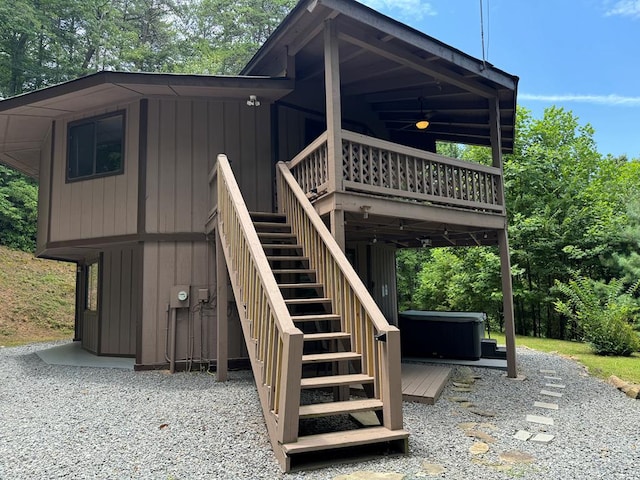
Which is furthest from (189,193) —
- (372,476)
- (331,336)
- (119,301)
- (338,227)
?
(372,476)

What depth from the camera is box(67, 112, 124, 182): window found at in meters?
7.45

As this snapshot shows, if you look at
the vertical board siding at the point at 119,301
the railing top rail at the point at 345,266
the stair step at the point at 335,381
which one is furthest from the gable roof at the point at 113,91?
the stair step at the point at 335,381

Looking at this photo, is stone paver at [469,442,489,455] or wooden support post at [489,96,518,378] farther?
wooden support post at [489,96,518,378]

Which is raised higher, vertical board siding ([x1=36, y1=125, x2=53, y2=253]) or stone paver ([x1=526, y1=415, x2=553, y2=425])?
vertical board siding ([x1=36, y1=125, x2=53, y2=253])

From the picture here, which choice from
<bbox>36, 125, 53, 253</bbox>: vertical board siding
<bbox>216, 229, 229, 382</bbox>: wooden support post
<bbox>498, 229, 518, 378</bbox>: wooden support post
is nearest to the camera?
<bbox>216, 229, 229, 382</bbox>: wooden support post

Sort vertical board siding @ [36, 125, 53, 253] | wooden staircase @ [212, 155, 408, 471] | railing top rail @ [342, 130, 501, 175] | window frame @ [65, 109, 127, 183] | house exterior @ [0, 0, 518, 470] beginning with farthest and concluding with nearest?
1. vertical board siding @ [36, 125, 53, 253]
2. window frame @ [65, 109, 127, 183]
3. railing top rail @ [342, 130, 501, 175]
4. house exterior @ [0, 0, 518, 470]
5. wooden staircase @ [212, 155, 408, 471]

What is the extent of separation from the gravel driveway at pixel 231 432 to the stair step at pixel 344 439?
0.15 meters

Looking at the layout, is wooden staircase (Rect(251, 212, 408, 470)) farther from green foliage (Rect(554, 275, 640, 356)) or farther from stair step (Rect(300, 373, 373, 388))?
green foliage (Rect(554, 275, 640, 356))

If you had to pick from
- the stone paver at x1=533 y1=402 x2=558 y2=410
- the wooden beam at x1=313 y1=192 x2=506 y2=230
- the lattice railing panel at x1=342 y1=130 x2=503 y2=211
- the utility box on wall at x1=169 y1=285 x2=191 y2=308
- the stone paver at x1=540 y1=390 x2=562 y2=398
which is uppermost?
the lattice railing panel at x1=342 y1=130 x2=503 y2=211

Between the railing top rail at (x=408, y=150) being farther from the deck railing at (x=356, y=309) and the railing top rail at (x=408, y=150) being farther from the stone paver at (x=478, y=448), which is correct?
the stone paver at (x=478, y=448)

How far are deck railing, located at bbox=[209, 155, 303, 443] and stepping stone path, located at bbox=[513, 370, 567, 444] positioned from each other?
7.52ft

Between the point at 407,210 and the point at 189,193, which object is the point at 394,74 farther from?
the point at 189,193

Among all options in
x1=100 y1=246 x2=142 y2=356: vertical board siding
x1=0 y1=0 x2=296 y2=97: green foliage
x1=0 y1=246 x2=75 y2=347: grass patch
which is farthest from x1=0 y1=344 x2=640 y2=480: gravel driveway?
x1=0 y1=0 x2=296 y2=97: green foliage

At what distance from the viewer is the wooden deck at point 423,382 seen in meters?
5.11
